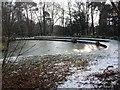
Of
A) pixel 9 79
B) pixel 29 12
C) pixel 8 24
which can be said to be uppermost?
pixel 29 12

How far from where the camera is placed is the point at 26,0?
3178 cm

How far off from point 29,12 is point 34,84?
32847mm

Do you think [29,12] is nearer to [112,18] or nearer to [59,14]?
[59,14]

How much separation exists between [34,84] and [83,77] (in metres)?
1.33

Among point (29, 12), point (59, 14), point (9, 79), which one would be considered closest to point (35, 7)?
point (29, 12)

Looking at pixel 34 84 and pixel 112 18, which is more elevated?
pixel 112 18

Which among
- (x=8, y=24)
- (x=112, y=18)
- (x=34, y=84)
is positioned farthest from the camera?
(x=112, y=18)

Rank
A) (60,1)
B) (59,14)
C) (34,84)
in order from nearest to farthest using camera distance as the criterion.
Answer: (34,84) → (60,1) → (59,14)

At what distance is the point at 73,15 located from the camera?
3228cm

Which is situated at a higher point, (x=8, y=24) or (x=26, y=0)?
(x=26, y=0)

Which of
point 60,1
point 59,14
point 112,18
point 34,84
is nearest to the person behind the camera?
point 34,84

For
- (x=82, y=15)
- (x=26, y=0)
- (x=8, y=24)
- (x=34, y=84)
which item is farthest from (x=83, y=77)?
(x=26, y=0)

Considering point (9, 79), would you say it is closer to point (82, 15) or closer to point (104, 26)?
point (104, 26)

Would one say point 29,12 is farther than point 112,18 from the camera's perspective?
Yes
